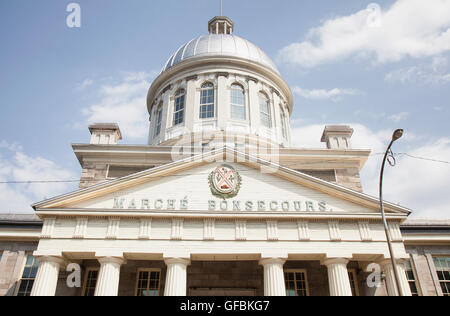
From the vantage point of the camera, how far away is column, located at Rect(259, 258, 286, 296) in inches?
586

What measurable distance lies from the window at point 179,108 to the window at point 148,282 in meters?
13.1

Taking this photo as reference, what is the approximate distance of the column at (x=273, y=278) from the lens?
14875 mm

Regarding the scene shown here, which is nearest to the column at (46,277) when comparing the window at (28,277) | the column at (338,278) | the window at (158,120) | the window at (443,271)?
the window at (28,277)

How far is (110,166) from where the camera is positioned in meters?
22.6

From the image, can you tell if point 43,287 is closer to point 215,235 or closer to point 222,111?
point 215,235

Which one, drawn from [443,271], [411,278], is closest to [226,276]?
[411,278]

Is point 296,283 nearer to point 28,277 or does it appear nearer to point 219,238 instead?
point 219,238

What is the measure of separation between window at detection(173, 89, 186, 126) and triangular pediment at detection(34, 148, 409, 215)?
38.0 feet

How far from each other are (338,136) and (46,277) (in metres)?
19.2

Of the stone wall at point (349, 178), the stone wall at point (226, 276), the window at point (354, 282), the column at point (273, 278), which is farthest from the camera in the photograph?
the stone wall at point (349, 178)

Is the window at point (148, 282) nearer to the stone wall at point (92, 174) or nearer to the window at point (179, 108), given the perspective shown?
the stone wall at point (92, 174)

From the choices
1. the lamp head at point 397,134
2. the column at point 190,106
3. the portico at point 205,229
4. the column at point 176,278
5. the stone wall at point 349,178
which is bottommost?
the column at point 176,278

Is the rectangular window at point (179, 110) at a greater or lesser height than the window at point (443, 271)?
greater
